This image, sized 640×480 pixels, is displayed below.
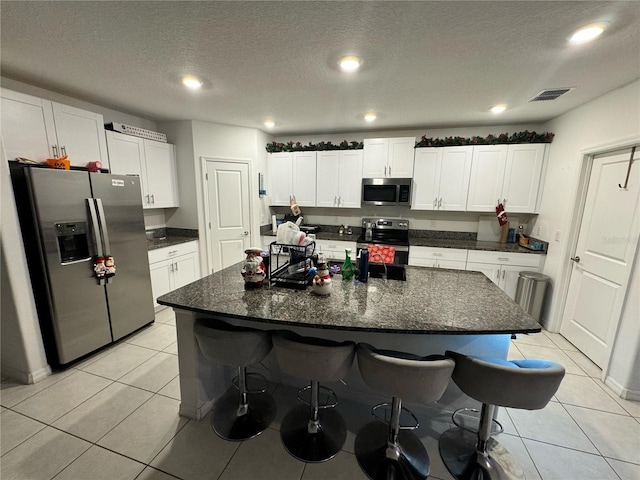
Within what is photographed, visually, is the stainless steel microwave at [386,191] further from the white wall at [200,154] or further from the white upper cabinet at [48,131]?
the white upper cabinet at [48,131]

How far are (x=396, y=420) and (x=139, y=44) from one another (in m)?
2.92

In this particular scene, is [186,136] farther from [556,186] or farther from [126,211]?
[556,186]

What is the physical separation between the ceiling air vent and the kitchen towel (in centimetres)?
216

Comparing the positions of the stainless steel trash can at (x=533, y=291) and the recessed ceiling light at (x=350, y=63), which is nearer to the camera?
the recessed ceiling light at (x=350, y=63)

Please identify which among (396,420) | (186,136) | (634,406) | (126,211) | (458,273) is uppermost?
(186,136)

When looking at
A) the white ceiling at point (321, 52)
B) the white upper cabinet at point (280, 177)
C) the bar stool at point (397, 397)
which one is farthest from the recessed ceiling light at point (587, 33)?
the white upper cabinet at point (280, 177)

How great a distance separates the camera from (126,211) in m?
2.69

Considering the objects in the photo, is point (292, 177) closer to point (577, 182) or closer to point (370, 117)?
point (370, 117)

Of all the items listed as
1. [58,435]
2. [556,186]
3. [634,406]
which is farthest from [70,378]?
[556,186]

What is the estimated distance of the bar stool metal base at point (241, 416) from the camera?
174 centimetres

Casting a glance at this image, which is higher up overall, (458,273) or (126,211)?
(126,211)

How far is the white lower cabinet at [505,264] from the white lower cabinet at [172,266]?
3.89 meters

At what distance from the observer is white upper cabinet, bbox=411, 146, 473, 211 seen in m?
3.66

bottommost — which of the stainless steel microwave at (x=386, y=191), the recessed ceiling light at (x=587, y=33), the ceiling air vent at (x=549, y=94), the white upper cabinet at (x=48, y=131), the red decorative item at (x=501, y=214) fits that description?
the red decorative item at (x=501, y=214)
